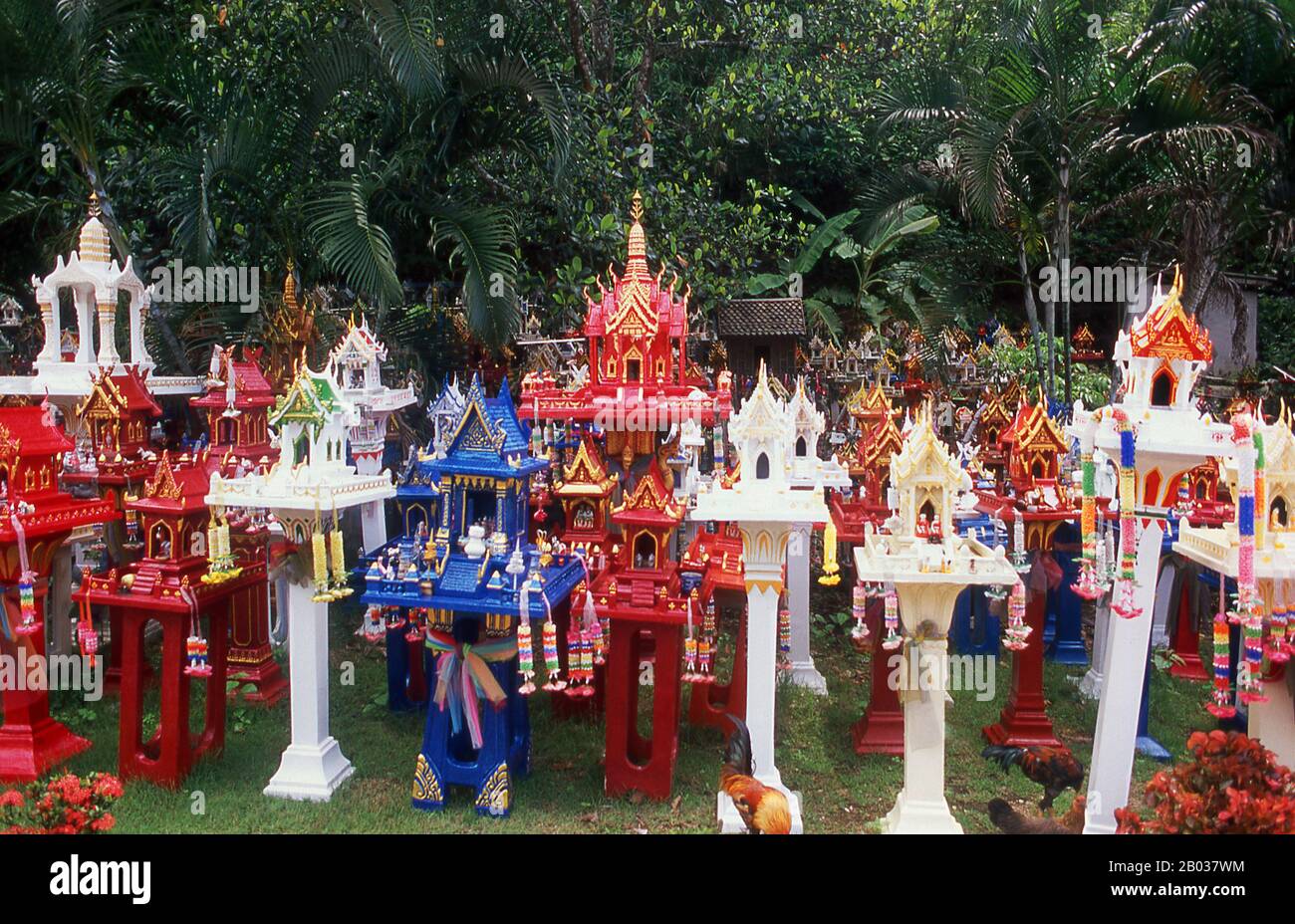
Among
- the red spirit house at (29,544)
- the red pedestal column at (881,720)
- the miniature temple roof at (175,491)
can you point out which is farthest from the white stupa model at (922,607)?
the red spirit house at (29,544)

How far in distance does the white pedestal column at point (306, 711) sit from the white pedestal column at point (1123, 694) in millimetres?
6152

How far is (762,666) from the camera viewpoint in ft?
25.5

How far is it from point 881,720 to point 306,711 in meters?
5.28

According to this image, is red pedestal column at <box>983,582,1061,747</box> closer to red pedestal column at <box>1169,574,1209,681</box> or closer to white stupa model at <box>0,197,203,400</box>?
red pedestal column at <box>1169,574,1209,681</box>

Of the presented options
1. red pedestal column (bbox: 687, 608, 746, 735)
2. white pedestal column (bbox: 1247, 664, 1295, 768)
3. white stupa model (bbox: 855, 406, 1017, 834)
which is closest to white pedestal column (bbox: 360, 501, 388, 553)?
red pedestal column (bbox: 687, 608, 746, 735)

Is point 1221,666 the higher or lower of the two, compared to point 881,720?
higher

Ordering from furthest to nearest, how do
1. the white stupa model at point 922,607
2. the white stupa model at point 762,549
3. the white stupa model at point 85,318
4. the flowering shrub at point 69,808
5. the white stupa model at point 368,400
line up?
the white stupa model at point 368,400 < the white stupa model at point 85,318 < the white stupa model at point 762,549 < the white stupa model at point 922,607 < the flowering shrub at point 69,808

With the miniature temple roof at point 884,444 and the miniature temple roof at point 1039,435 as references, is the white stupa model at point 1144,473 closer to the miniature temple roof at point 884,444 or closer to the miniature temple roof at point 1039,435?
the miniature temple roof at point 1039,435

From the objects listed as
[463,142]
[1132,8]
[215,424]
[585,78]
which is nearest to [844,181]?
[1132,8]

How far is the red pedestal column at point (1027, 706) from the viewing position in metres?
9.05

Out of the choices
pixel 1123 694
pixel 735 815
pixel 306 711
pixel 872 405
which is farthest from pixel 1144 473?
pixel 306 711

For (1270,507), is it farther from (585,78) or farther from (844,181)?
(844,181)

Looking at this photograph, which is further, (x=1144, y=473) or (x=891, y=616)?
(x=891, y=616)

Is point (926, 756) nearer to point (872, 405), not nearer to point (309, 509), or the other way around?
point (872, 405)
